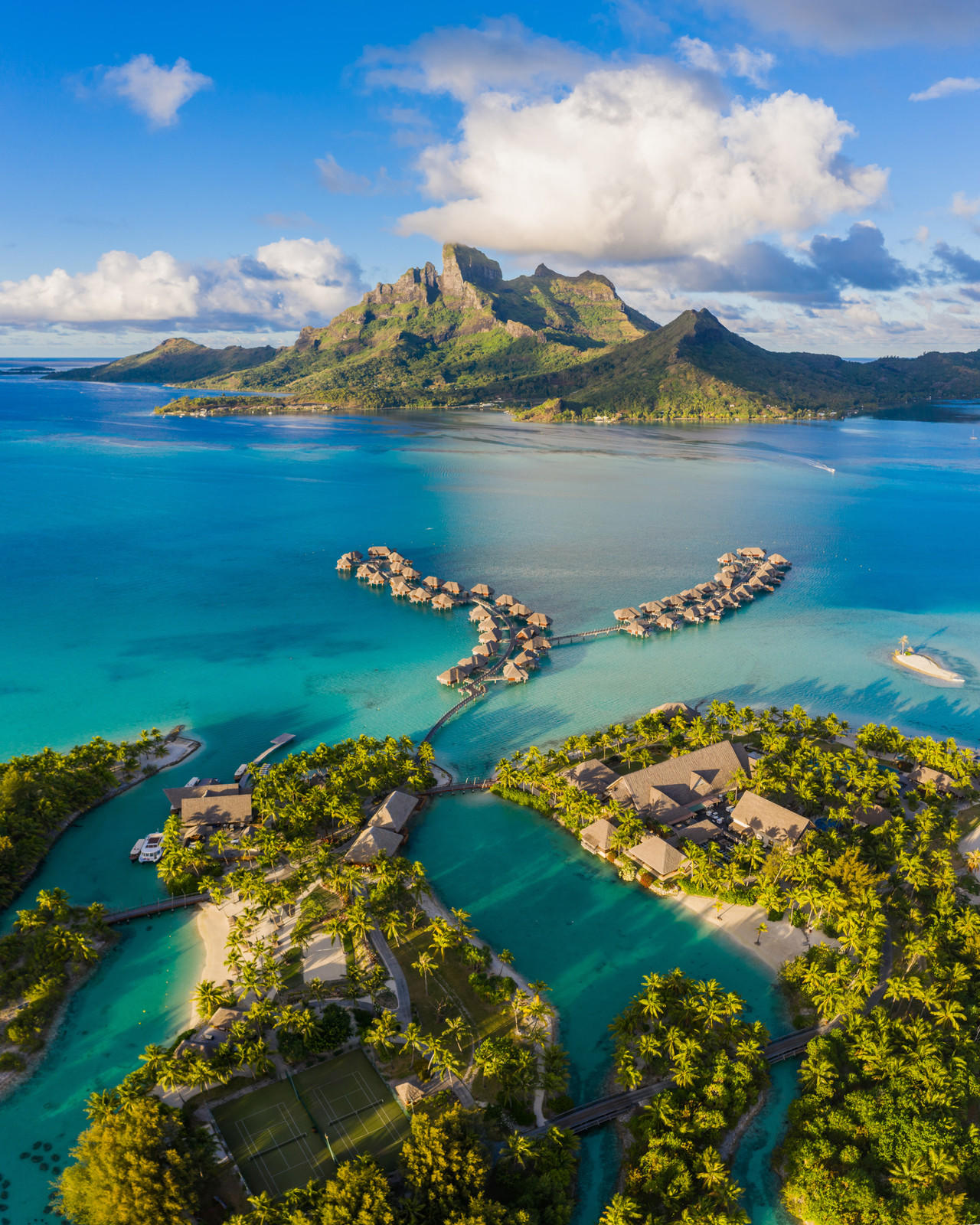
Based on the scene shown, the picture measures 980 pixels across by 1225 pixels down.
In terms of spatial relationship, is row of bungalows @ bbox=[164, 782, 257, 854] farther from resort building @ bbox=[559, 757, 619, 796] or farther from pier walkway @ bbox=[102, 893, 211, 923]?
resort building @ bbox=[559, 757, 619, 796]

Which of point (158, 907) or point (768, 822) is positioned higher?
point (768, 822)

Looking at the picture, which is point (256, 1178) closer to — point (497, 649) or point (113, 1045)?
point (113, 1045)

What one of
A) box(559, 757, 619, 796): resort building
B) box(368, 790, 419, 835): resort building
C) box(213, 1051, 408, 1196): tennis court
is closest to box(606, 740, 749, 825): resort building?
box(559, 757, 619, 796): resort building

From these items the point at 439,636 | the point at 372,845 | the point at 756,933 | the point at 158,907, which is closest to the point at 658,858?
the point at 756,933

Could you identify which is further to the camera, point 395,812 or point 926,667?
point 926,667

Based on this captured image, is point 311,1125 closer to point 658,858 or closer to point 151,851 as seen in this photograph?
point 151,851

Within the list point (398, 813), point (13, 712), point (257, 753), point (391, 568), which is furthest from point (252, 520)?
point (398, 813)

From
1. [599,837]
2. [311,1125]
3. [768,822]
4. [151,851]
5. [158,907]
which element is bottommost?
[311,1125]
